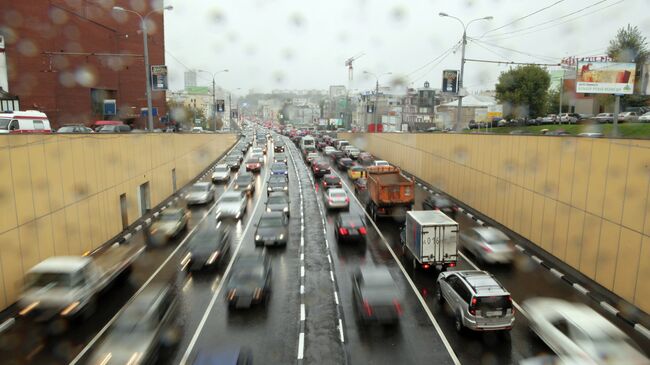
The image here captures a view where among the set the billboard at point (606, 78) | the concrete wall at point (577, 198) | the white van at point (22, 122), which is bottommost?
the concrete wall at point (577, 198)

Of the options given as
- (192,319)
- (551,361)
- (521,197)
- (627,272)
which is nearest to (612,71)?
(521,197)

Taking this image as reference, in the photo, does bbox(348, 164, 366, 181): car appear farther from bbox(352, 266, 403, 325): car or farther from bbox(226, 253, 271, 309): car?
bbox(352, 266, 403, 325): car

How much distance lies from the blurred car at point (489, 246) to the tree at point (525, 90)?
49.8 meters

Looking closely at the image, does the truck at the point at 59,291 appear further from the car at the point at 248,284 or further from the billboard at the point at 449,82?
the billboard at the point at 449,82

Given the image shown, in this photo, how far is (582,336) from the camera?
10.1m

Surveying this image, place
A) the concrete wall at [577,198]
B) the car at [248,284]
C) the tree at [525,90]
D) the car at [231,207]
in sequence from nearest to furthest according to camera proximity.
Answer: the concrete wall at [577,198] < the car at [248,284] < the car at [231,207] < the tree at [525,90]

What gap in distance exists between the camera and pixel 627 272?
1393 cm

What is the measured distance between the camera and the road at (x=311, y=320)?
11453mm

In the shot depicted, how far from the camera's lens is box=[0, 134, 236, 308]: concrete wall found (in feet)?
45.7

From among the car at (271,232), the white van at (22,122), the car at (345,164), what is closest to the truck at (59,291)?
the car at (271,232)

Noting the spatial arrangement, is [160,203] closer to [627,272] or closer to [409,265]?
[409,265]

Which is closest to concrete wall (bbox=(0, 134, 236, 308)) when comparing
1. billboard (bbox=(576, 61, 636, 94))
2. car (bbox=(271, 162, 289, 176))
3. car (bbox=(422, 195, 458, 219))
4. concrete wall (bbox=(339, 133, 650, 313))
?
car (bbox=(271, 162, 289, 176))

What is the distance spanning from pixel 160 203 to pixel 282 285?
1810 cm

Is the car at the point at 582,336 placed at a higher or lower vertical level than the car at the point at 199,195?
higher
